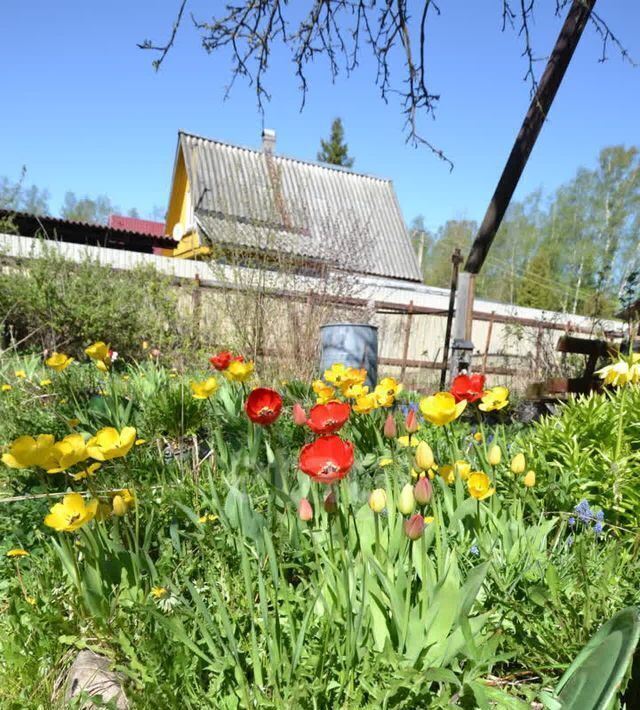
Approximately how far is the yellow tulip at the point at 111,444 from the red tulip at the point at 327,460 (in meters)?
0.48

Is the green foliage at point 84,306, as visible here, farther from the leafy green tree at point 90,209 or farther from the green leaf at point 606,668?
the leafy green tree at point 90,209

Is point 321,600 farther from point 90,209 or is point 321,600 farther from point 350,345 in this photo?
point 90,209

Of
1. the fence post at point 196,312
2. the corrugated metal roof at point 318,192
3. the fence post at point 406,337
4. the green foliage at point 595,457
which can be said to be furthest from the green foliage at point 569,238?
the green foliage at point 595,457

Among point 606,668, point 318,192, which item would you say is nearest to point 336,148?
point 318,192

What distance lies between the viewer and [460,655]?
113 centimetres

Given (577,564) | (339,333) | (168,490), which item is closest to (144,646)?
(168,490)

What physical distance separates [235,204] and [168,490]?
1732cm

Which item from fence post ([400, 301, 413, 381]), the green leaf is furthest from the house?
the green leaf

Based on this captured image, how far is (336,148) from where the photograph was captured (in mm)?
32875

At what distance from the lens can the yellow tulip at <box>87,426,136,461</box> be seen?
129 cm

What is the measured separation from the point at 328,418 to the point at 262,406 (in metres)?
0.22

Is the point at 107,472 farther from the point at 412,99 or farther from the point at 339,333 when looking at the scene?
the point at 412,99

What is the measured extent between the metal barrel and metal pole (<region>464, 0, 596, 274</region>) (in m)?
1.41

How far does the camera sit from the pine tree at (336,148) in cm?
3262
